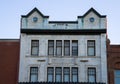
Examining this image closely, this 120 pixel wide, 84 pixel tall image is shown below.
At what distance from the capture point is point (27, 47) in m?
42.0

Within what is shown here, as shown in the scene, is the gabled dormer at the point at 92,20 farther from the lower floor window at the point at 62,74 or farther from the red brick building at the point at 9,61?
the red brick building at the point at 9,61

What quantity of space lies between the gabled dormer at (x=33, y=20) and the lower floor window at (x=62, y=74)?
5454 millimetres

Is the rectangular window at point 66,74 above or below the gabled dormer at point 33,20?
below

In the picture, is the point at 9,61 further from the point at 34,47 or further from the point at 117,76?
the point at 117,76

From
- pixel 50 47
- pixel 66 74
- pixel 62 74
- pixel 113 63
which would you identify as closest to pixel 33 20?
pixel 50 47

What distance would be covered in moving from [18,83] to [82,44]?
27.9 ft

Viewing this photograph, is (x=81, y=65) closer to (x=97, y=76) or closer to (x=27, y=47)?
(x=97, y=76)

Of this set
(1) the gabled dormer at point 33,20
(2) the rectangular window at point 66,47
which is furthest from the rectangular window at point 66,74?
(1) the gabled dormer at point 33,20

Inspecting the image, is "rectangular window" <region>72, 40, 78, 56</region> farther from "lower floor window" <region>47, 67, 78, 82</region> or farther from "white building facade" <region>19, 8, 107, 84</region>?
"lower floor window" <region>47, 67, 78, 82</region>

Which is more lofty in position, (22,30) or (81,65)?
(22,30)

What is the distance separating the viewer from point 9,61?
138 feet

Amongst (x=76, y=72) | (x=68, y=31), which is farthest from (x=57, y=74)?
(x=68, y=31)

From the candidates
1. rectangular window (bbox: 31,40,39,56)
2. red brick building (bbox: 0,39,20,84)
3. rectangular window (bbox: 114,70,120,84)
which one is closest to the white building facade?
rectangular window (bbox: 31,40,39,56)

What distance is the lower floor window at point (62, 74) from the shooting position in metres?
41.0
